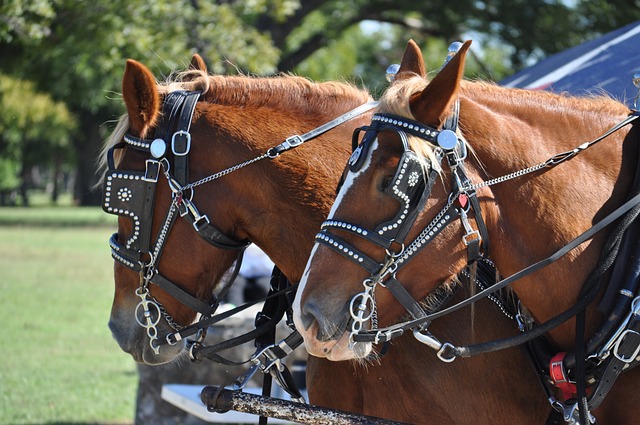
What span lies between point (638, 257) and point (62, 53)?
9914mm

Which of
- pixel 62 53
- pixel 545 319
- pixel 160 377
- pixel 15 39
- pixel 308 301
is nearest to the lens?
pixel 308 301

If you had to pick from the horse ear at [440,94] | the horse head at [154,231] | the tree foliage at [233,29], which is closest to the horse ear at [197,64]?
the tree foliage at [233,29]

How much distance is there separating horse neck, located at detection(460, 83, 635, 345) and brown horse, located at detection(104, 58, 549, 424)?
1.54 feet

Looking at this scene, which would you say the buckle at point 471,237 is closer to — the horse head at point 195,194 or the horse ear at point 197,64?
the horse head at point 195,194

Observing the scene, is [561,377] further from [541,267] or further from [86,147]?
[86,147]

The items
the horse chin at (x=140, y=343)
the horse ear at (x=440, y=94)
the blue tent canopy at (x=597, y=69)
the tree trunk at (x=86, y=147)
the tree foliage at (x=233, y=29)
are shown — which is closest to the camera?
the horse ear at (x=440, y=94)

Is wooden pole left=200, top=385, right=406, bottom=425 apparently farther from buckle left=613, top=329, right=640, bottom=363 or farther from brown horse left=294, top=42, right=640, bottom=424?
buckle left=613, top=329, right=640, bottom=363

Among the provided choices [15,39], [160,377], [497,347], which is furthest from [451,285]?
[15,39]

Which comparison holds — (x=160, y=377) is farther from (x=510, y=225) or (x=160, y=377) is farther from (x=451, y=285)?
(x=510, y=225)

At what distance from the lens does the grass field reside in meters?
6.98

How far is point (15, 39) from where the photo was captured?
29.5 feet

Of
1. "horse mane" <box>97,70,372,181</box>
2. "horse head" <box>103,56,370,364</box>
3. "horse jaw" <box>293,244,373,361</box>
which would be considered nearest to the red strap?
"horse jaw" <box>293,244,373,361</box>

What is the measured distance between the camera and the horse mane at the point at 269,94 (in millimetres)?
3406

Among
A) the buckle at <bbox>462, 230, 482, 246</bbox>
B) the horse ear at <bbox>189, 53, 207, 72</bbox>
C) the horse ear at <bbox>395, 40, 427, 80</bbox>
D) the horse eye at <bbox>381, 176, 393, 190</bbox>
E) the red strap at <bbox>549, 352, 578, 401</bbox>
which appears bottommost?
the red strap at <bbox>549, 352, 578, 401</bbox>
